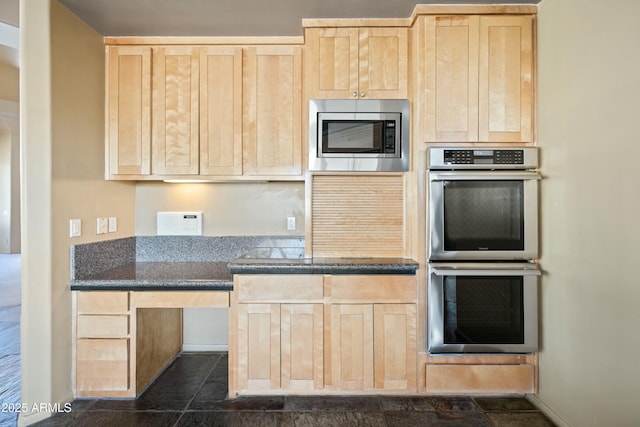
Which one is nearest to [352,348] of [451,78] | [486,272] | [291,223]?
[486,272]

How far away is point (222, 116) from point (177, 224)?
0.99 m

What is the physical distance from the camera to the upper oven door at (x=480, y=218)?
204cm

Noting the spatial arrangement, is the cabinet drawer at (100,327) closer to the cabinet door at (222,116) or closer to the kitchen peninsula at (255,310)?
the kitchen peninsula at (255,310)

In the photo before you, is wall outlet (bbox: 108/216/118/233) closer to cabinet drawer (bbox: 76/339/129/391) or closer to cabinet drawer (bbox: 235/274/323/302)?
cabinet drawer (bbox: 76/339/129/391)

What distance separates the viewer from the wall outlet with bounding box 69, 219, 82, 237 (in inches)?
83.5

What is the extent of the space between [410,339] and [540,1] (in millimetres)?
2278

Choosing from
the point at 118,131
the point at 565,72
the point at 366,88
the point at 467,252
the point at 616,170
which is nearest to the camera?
the point at 616,170

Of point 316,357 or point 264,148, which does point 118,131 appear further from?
point 316,357

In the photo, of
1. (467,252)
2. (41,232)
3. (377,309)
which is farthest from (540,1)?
(41,232)

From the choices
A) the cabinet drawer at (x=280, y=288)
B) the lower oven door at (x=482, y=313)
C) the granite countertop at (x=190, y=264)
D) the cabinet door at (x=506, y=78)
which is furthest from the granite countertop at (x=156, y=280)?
the cabinet door at (x=506, y=78)

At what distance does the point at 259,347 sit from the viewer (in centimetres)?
209

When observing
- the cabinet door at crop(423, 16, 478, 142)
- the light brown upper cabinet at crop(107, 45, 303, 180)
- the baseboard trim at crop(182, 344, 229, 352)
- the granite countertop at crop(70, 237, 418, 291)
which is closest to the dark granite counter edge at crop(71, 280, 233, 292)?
the granite countertop at crop(70, 237, 418, 291)

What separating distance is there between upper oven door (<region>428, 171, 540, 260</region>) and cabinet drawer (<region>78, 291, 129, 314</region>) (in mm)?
1973

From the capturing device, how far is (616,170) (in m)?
1.52
